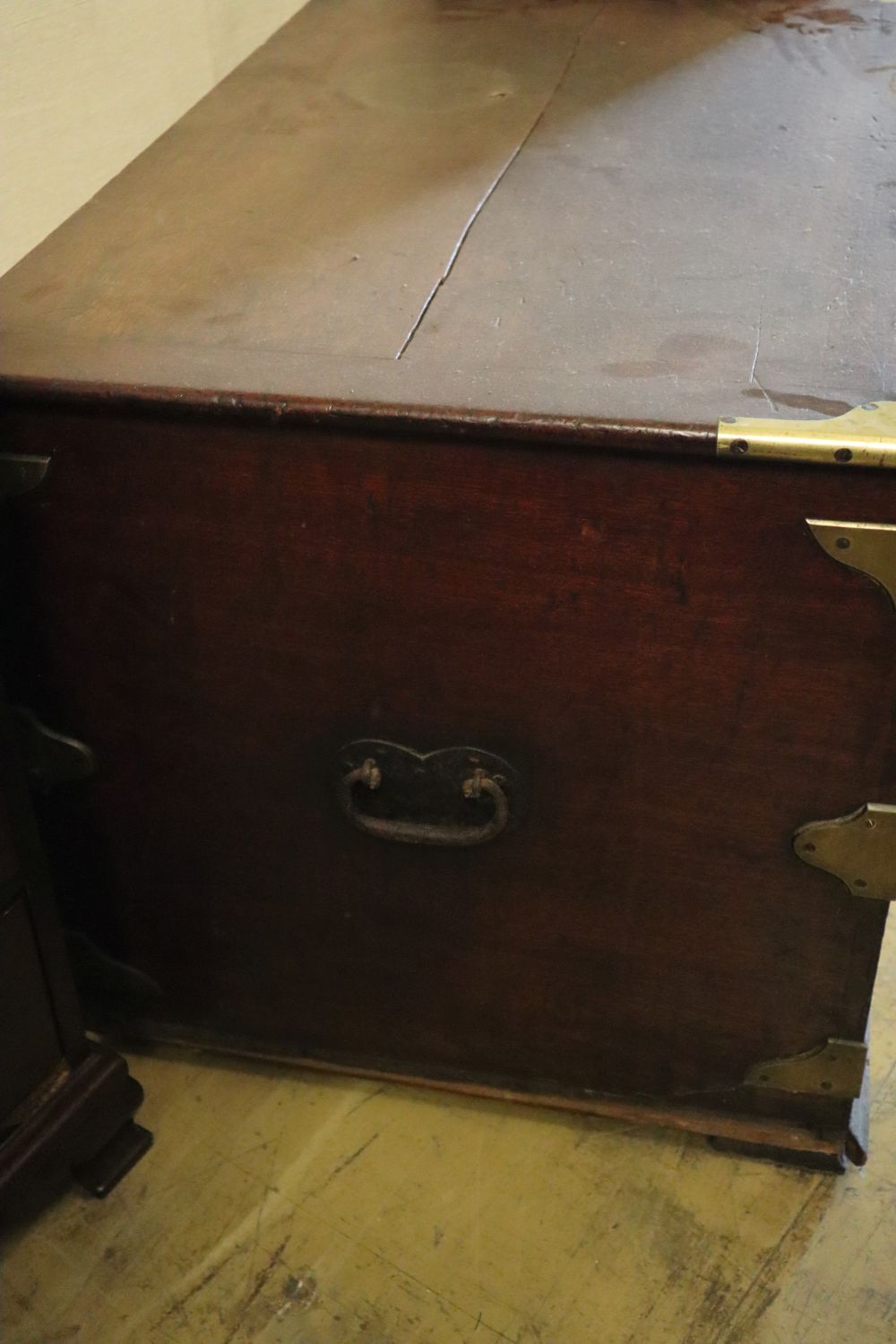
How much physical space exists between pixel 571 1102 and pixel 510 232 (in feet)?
2.77

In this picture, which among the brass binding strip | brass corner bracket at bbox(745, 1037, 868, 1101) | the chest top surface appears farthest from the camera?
brass corner bracket at bbox(745, 1037, 868, 1101)

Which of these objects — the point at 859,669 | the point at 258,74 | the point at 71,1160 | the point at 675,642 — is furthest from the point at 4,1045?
the point at 258,74

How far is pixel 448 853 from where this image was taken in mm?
1153

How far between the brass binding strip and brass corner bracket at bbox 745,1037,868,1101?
1.92 feet

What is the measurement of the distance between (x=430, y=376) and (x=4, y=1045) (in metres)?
0.67

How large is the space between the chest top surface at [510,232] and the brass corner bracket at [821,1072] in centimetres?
61

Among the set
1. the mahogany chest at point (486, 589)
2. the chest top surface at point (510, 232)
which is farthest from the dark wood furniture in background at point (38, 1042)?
the chest top surface at point (510, 232)

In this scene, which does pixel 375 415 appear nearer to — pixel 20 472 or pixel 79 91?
pixel 20 472

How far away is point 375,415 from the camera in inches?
35.3

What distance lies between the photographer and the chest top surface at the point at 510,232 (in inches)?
37.1

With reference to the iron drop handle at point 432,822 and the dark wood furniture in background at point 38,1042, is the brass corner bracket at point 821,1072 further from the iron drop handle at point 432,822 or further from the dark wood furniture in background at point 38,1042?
the dark wood furniture in background at point 38,1042

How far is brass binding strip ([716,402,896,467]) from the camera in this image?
83 centimetres

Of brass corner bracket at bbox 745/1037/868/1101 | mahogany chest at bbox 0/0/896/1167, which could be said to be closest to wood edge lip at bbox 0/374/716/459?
mahogany chest at bbox 0/0/896/1167

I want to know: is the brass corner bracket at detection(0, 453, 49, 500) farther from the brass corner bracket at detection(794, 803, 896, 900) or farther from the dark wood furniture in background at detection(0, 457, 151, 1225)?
the brass corner bracket at detection(794, 803, 896, 900)
